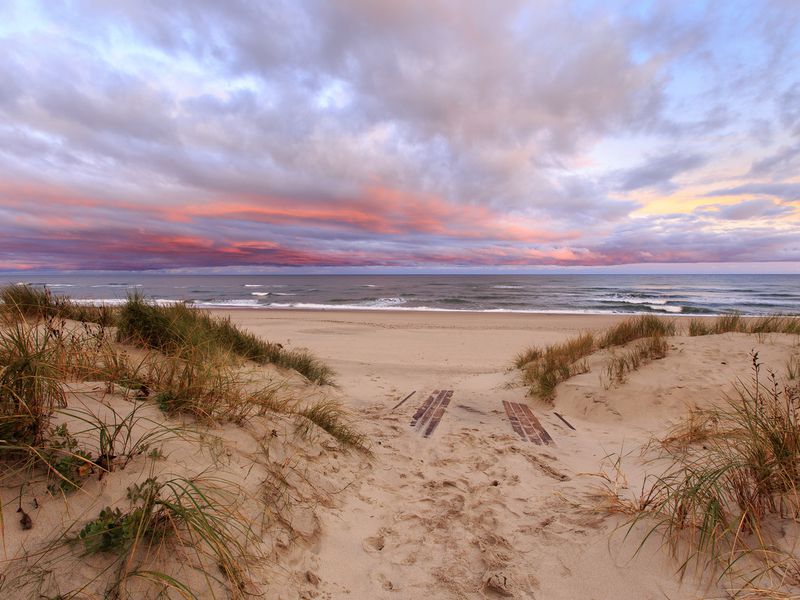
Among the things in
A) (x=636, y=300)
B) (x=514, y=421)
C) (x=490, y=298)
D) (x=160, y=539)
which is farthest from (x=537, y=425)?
(x=636, y=300)

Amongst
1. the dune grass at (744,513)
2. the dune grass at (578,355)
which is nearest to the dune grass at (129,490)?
the dune grass at (744,513)

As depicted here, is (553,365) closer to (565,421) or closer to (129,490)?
(565,421)

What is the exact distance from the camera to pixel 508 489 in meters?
3.79

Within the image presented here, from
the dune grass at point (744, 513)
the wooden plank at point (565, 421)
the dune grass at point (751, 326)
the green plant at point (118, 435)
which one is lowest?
the wooden plank at point (565, 421)

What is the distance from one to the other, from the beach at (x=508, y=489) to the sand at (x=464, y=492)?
0.01 metres

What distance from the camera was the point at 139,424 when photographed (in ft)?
9.20

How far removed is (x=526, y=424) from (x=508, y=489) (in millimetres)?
2321

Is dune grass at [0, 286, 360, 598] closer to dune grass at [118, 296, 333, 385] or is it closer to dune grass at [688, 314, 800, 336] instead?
dune grass at [118, 296, 333, 385]

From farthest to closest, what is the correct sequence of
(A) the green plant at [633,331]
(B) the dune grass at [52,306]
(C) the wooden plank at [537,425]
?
(A) the green plant at [633,331]
(B) the dune grass at [52,306]
(C) the wooden plank at [537,425]

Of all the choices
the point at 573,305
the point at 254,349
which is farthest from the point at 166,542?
the point at 573,305

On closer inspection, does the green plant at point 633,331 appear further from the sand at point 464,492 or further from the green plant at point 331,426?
the green plant at point 331,426

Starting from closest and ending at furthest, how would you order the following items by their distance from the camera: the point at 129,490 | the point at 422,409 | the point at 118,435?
the point at 129,490, the point at 118,435, the point at 422,409

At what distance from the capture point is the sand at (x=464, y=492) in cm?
239

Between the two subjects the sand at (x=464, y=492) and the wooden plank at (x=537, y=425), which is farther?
the wooden plank at (x=537, y=425)
